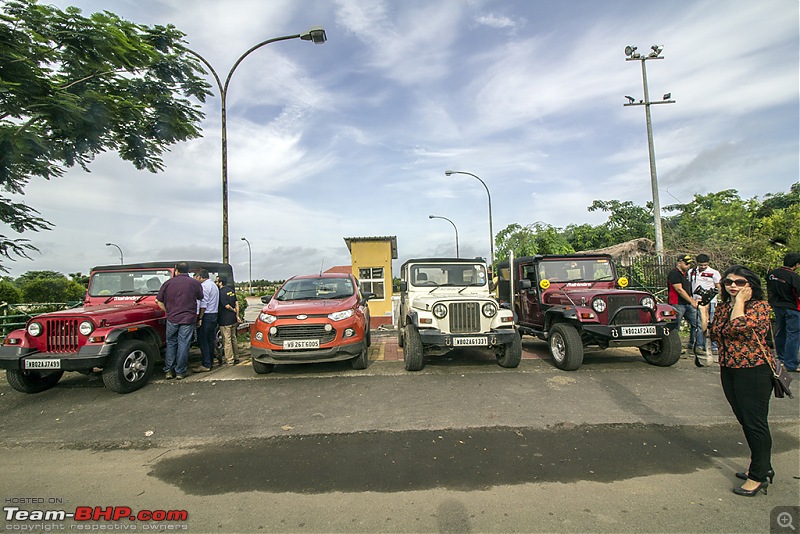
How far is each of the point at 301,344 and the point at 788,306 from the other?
773cm

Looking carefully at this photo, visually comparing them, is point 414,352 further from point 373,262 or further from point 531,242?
point 531,242

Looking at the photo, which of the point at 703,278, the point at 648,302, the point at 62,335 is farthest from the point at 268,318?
the point at 703,278

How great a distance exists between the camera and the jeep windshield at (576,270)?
8.32 m

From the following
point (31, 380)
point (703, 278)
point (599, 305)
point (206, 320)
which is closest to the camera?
point (31, 380)

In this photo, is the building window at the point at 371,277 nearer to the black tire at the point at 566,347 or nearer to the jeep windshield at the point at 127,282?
the jeep windshield at the point at 127,282

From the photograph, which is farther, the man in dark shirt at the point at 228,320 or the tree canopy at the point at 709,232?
the tree canopy at the point at 709,232

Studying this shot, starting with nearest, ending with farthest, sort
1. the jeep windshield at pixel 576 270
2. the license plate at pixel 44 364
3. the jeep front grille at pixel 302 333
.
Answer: the license plate at pixel 44 364 < the jeep front grille at pixel 302 333 < the jeep windshield at pixel 576 270

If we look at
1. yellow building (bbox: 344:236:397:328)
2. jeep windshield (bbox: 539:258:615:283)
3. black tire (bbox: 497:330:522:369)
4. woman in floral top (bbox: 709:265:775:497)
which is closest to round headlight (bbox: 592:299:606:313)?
black tire (bbox: 497:330:522:369)

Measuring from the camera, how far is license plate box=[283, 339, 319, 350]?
648 centimetres

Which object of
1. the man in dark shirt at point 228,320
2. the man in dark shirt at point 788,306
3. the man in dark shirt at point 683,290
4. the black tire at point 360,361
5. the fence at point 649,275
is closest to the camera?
the man in dark shirt at point 788,306

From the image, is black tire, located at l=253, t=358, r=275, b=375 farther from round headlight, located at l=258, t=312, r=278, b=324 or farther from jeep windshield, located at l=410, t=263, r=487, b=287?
jeep windshield, located at l=410, t=263, r=487, b=287

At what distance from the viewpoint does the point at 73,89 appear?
8648 millimetres

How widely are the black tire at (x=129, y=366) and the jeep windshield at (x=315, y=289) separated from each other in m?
2.29

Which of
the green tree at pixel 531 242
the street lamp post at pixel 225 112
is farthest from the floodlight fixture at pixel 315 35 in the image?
the green tree at pixel 531 242
